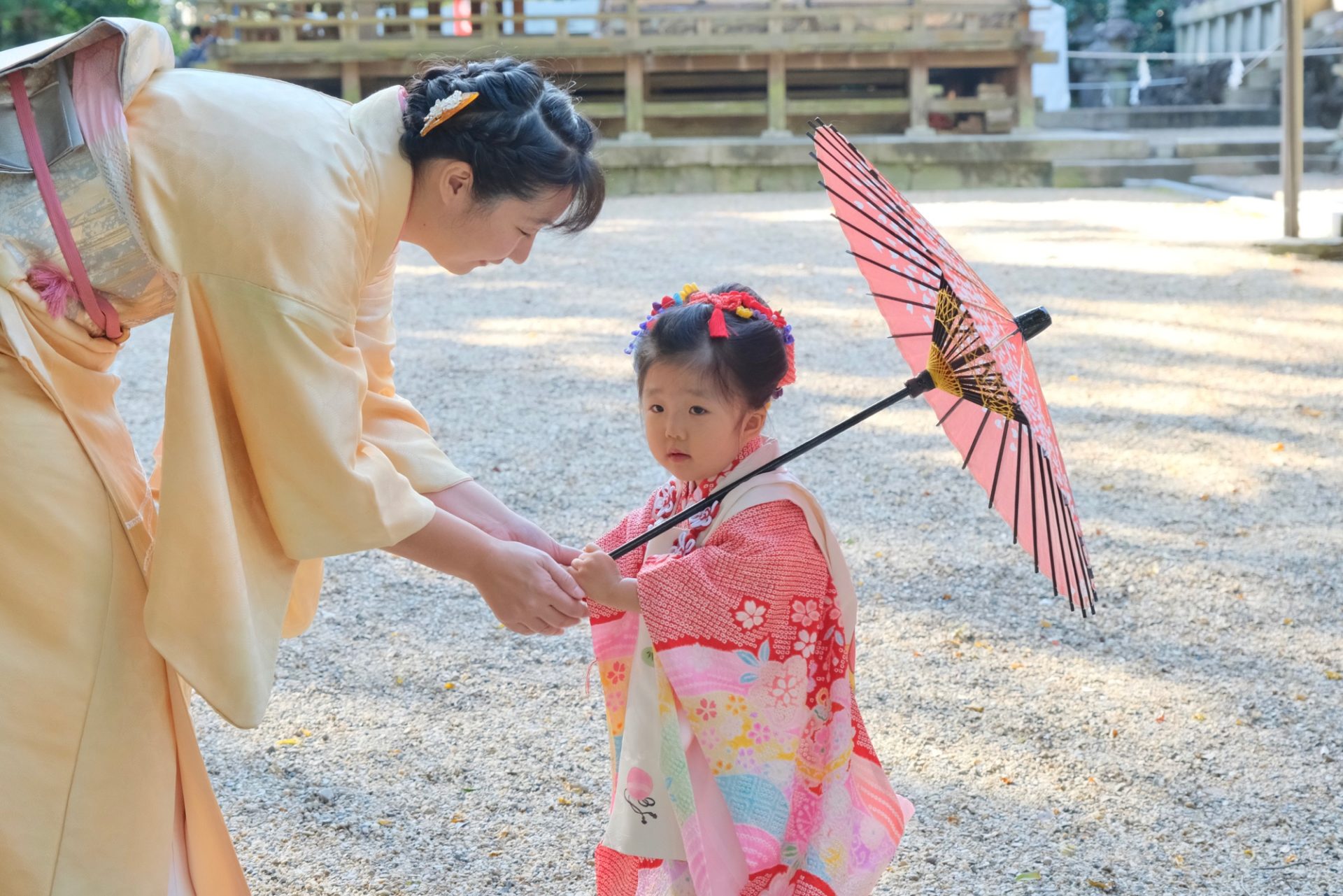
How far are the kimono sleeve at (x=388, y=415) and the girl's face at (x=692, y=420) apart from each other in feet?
1.07

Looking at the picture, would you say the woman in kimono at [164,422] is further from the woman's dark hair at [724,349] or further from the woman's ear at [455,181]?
the woman's dark hair at [724,349]

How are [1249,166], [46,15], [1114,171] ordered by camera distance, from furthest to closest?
[46,15] → [1114,171] → [1249,166]

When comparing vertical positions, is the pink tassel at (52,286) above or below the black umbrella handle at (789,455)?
above

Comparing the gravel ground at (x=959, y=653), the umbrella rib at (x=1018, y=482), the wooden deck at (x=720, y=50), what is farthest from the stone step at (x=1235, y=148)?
the umbrella rib at (x=1018, y=482)

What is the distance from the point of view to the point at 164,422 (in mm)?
1465

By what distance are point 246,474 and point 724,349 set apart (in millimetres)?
676

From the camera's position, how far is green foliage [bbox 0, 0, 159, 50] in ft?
53.0

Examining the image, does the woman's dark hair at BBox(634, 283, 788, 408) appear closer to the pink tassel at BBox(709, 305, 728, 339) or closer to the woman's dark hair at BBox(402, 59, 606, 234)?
the pink tassel at BBox(709, 305, 728, 339)

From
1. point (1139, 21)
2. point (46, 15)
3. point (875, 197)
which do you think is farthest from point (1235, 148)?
point (46, 15)

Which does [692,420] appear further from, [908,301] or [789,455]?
[908,301]

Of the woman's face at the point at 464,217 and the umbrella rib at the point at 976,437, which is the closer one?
the woman's face at the point at 464,217

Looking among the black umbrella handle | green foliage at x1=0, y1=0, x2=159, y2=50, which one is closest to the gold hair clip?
the black umbrella handle

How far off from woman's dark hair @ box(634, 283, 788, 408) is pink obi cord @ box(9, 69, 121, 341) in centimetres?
75

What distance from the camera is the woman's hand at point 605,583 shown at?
5.87ft
